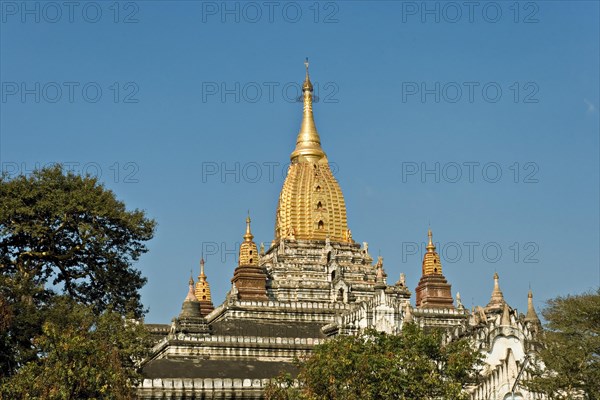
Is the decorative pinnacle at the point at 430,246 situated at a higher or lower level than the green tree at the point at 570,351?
higher

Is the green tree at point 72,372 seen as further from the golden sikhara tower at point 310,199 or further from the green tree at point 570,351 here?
the golden sikhara tower at point 310,199

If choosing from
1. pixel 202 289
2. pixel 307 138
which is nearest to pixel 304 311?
pixel 307 138

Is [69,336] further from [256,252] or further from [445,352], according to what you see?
[256,252]

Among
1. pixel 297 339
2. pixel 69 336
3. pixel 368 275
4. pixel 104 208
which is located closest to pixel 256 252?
pixel 368 275

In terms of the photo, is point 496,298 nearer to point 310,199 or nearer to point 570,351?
point 310,199

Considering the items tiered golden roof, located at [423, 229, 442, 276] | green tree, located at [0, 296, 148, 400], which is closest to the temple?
tiered golden roof, located at [423, 229, 442, 276]

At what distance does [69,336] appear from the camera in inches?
1604

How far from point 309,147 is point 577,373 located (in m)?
50.0

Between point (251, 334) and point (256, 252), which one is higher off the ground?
point (256, 252)

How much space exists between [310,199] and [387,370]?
47314 millimetres

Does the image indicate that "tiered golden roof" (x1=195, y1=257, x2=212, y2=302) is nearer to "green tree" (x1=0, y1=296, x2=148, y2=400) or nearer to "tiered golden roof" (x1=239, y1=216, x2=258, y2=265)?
"tiered golden roof" (x1=239, y1=216, x2=258, y2=265)

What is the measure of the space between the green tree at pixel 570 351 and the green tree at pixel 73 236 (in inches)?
788

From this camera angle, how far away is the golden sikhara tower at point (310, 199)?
285 feet

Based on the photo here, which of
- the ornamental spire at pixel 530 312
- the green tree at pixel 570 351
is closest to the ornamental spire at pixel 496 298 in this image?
the ornamental spire at pixel 530 312
